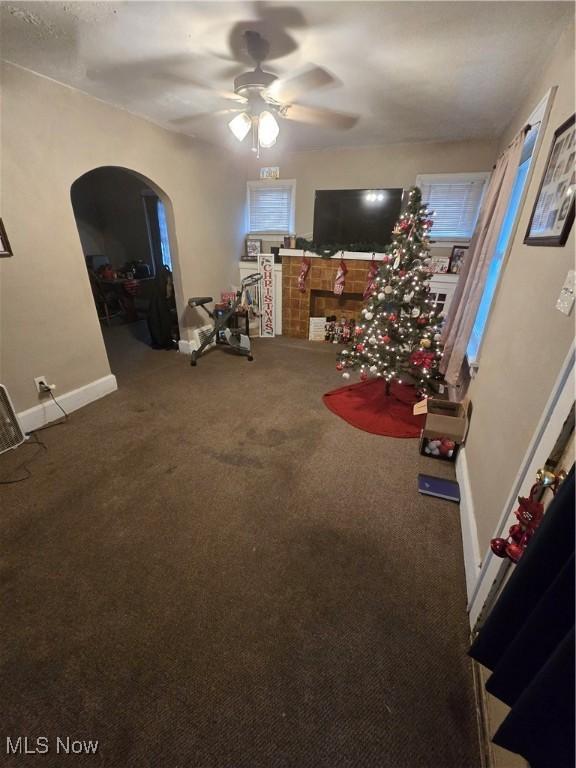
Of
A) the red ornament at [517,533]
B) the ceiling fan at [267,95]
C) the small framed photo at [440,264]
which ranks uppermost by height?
the ceiling fan at [267,95]

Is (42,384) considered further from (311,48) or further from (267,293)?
(267,293)

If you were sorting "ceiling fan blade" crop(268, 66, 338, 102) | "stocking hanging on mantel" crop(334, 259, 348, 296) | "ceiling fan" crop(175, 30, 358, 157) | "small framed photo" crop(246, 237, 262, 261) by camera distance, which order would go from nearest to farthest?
"ceiling fan" crop(175, 30, 358, 157) < "ceiling fan blade" crop(268, 66, 338, 102) < "stocking hanging on mantel" crop(334, 259, 348, 296) < "small framed photo" crop(246, 237, 262, 261)

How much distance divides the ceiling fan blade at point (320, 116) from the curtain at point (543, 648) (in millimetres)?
3211

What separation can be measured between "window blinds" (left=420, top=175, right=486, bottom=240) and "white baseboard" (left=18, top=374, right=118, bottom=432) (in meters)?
4.06

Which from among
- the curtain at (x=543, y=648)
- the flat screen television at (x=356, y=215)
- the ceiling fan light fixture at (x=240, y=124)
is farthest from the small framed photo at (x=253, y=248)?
the curtain at (x=543, y=648)

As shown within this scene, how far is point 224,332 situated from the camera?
3979 millimetres

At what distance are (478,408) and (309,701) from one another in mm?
1655

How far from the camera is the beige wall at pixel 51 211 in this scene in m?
2.06

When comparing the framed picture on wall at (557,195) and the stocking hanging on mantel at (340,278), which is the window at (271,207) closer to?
the stocking hanging on mantel at (340,278)

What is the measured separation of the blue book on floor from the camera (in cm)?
185

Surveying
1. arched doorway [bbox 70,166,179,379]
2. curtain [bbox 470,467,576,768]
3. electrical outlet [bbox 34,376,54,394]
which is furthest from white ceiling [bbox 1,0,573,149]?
arched doorway [bbox 70,166,179,379]

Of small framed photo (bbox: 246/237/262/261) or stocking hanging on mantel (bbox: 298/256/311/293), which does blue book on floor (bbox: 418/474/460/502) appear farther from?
small framed photo (bbox: 246/237/262/261)

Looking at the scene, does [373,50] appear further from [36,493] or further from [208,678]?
[36,493]

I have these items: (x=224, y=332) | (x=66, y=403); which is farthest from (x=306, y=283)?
(x=66, y=403)
